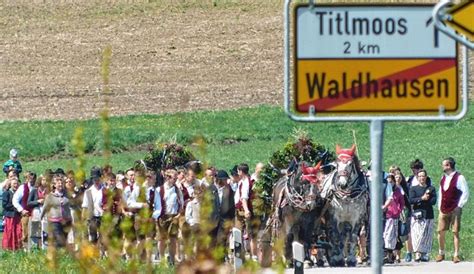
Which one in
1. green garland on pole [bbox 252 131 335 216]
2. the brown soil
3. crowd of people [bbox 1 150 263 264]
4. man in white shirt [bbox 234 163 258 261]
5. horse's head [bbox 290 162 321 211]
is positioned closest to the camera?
crowd of people [bbox 1 150 263 264]

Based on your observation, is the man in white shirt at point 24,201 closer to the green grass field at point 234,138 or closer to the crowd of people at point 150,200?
the crowd of people at point 150,200

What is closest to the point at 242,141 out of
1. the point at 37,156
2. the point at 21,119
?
the point at 37,156

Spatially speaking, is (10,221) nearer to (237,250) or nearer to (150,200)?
(150,200)

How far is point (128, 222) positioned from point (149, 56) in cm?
5663

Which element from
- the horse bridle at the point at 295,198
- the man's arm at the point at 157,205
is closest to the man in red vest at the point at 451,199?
the horse bridle at the point at 295,198

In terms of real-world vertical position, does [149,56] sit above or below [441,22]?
above

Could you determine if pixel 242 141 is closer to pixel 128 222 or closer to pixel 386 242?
pixel 386 242

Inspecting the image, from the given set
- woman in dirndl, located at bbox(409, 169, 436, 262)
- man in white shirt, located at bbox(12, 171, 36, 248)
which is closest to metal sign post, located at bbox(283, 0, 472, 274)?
woman in dirndl, located at bbox(409, 169, 436, 262)

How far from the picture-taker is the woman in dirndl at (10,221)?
25420 mm

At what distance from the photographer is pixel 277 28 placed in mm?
66438

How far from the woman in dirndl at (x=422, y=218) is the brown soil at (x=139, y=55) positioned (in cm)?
3159

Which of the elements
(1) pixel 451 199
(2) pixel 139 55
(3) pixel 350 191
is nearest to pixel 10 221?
(3) pixel 350 191

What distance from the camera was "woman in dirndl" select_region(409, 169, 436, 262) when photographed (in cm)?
2336

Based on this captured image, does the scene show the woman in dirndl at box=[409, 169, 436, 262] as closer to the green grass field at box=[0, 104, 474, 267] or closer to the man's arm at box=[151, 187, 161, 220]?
the man's arm at box=[151, 187, 161, 220]
